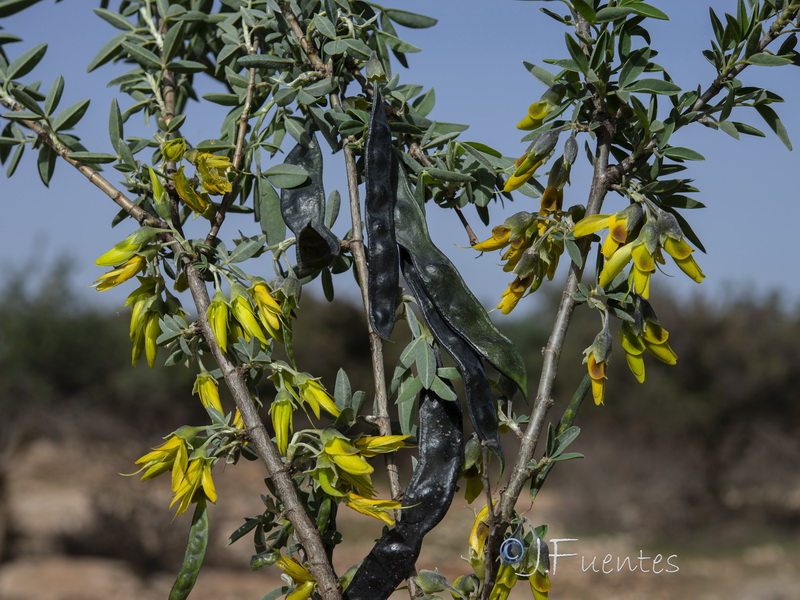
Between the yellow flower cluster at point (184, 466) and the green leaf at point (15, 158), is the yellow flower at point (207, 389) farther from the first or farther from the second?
the green leaf at point (15, 158)

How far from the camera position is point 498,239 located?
644mm

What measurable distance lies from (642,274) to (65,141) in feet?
1.81

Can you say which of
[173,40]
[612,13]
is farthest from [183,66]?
[612,13]

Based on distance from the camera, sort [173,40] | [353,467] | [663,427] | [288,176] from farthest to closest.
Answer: [663,427] → [173,40] → [288,176] → [353,467]

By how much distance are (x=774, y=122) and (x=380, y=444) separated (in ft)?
1.40

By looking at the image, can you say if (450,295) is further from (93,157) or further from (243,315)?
(93,157)

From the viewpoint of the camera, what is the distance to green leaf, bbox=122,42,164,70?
2.61ft

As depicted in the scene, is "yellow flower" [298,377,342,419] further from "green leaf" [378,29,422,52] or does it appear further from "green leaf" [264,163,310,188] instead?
"green leaf" [378,29,422,52]

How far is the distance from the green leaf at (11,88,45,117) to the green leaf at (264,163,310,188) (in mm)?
239

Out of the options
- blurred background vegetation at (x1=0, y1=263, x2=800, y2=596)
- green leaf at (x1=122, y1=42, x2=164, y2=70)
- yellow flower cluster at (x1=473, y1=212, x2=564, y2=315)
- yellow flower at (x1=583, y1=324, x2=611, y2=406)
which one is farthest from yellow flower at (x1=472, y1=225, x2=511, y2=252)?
blurred background vegetation at (x1=0, y1=263, x2=800, y2=596)

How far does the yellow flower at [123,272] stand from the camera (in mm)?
634

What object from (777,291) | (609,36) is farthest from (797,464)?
(609,36)

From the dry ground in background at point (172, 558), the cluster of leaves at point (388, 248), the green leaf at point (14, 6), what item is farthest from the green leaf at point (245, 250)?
the dry ground in background at point (172, 558)

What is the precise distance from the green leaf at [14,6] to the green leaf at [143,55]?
0.51ft
